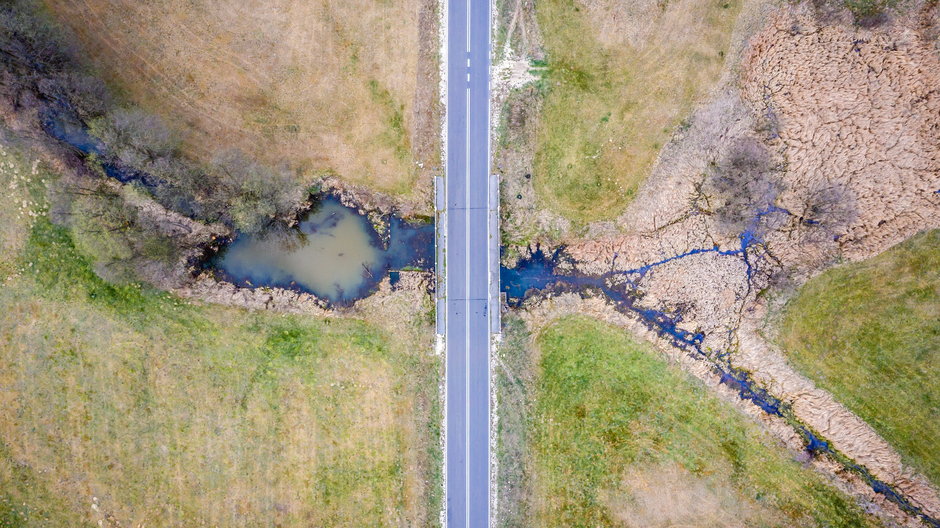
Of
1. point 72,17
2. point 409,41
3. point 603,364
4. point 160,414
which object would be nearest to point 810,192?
point 603,364

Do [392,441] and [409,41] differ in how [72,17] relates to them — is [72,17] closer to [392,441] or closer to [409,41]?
[409,41]

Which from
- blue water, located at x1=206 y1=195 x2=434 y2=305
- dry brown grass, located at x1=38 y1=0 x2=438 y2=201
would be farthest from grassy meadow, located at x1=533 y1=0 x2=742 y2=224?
blue water, located at x1=206 y1=195 x2=434 y2=305

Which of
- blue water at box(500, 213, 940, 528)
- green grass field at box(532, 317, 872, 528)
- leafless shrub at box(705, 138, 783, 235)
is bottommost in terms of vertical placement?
green grass field at box(532, 317, 872, 528)

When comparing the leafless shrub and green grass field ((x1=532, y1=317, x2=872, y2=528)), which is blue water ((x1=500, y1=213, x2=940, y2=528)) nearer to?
the leafless shrub

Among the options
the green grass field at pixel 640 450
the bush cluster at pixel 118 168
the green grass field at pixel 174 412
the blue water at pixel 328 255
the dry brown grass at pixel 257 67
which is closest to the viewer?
the bush cluster at pixel 118 168

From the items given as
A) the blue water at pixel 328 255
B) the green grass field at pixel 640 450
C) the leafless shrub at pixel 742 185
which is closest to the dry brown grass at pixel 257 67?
the blue water at pixel 328 255

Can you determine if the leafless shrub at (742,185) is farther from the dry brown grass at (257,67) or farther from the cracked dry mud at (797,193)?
the dry brown grass at (257,67)

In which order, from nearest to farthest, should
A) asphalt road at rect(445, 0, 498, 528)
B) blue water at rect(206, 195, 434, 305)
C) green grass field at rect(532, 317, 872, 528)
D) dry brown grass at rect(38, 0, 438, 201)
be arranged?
1. green grass field at rect(532, 317, 872, 528)
2. asphalt road at rect(445, 0, 498, 528)
3. dry brown grass at rect(38, 0, 438, 201)
4. blue water at rect(206, 195, 434, 305)
